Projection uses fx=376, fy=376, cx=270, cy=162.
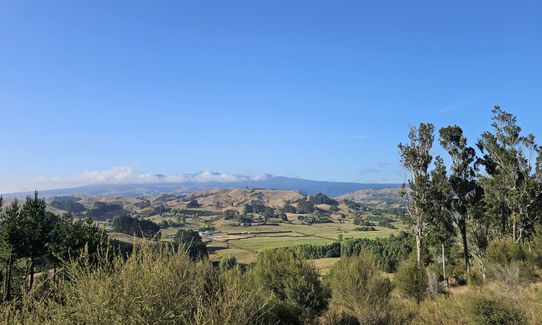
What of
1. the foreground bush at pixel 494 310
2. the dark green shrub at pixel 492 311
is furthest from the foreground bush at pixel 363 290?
the dark green shrub at pixel 492 311

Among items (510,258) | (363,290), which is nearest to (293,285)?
(363,290)

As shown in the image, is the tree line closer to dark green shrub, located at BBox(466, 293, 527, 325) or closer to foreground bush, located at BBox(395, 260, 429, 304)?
foreground bush, located at BBox(395, 260, 429, 304)

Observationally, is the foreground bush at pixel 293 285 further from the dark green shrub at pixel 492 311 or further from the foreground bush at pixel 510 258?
the foreground bush at pixel 510 258

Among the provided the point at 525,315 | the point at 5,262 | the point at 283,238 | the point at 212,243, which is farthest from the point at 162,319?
the point at 283,238

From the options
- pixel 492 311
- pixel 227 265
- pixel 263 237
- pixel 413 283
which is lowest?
pixel 263 237

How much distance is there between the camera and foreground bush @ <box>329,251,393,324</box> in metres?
21.1

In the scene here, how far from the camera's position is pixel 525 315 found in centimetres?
1488

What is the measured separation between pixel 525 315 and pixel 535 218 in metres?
32.3

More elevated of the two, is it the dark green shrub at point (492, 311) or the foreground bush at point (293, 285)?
the dark green shrub at point (492, 311)

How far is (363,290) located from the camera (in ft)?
72.8

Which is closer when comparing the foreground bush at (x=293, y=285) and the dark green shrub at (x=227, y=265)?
the dark green shrub at (x=227, y=265)

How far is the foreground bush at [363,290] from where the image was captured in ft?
69.3

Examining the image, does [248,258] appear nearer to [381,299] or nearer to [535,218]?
[535,218]

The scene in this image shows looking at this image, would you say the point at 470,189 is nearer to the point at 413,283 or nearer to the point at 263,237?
the point at 413,283
